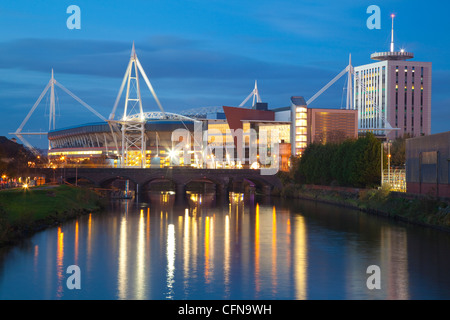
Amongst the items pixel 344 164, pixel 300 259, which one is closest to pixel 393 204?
pixel 344 164

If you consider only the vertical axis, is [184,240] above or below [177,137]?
below

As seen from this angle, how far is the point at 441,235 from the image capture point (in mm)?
50031

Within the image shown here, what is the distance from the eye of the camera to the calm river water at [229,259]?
3225cm

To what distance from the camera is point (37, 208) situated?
6188 centimetres

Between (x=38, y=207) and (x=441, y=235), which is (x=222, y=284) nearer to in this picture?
(x=441, y=235)

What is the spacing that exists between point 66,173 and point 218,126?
217 feet

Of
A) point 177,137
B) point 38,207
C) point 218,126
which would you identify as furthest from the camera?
point 177,137

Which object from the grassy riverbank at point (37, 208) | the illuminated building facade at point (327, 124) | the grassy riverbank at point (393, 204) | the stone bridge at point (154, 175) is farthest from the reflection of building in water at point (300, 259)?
the illuminated building facade at point (327, 124)

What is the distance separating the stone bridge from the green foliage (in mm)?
8664

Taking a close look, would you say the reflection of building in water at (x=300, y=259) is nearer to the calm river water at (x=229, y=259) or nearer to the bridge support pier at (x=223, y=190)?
the calm river water at (x=229, y=259)

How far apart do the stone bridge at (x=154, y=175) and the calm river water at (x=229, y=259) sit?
144 ft

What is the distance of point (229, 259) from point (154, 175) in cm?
7267

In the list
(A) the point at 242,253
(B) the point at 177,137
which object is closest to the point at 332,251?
(A) the point at 242,253

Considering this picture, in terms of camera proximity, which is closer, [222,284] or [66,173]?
[222,284]
